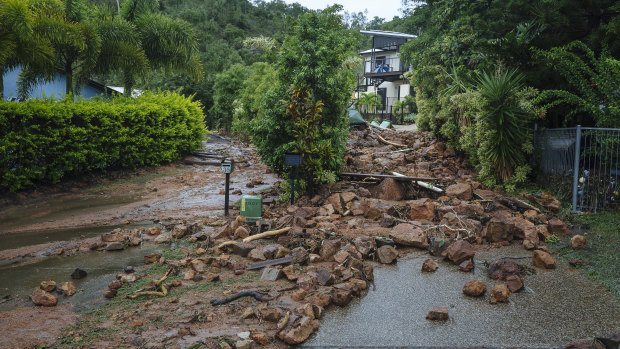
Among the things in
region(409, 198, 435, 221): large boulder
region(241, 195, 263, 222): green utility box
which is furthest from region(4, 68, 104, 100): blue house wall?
region(409, 198, 435, 221): large boulder

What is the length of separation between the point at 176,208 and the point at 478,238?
6157 mm

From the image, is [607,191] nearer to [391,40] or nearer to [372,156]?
[372,156]

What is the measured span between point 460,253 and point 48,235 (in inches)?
262

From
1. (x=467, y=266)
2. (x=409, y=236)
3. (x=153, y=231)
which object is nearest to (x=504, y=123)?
(x=409, y=236)

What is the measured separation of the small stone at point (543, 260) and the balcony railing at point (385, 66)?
32.8m

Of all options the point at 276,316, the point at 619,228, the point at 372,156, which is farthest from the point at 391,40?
the point at 276,316

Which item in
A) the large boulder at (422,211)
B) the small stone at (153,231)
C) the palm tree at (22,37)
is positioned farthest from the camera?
the palm tree at (22,37)

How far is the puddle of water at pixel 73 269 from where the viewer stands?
15.3ft

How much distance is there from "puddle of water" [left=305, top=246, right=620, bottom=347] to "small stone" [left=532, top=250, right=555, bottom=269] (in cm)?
11

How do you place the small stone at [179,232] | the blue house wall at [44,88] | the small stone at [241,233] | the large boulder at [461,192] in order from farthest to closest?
1. the blue house wall at [44,88]
2. the large boulder at [461,192]
3. the small stone at [179,232]
4. the small stone at [241,233]

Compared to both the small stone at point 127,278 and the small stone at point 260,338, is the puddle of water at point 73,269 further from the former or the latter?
the small stone at point 260,338

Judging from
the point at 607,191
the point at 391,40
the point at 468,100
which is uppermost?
the point at 391,40

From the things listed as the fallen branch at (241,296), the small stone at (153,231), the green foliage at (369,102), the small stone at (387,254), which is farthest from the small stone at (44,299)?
the green foliage at (369,102)

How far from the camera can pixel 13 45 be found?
1095 centimetres
